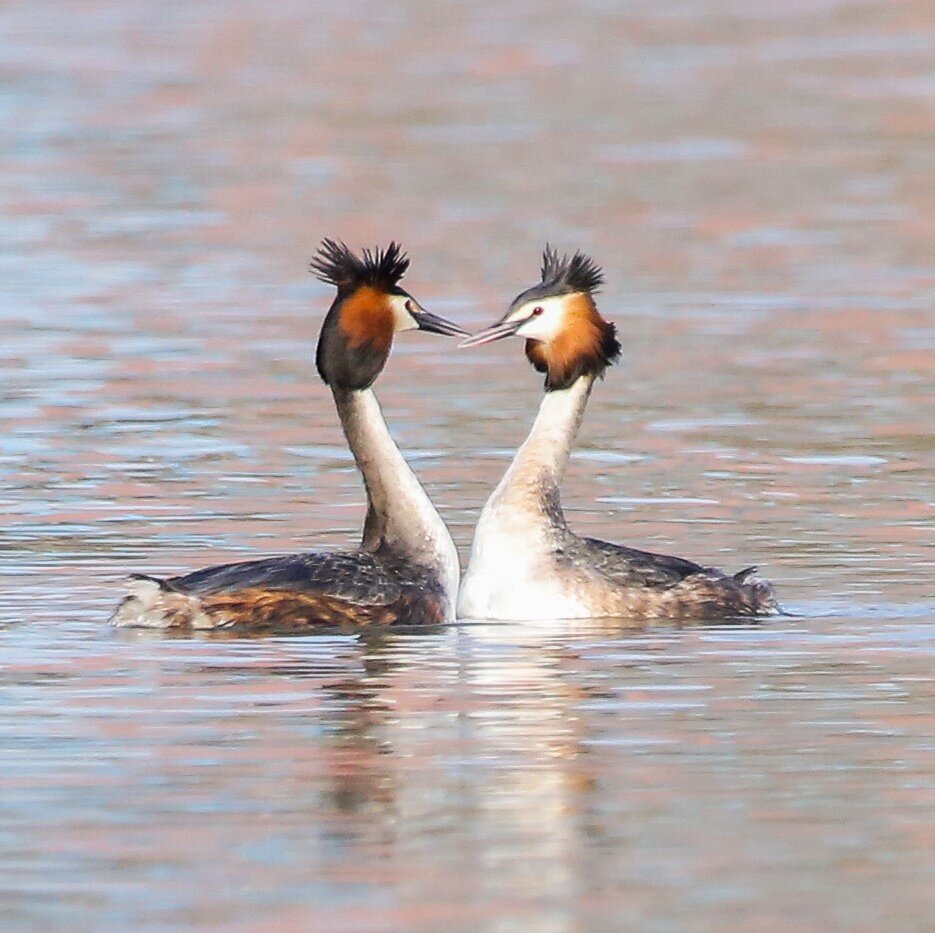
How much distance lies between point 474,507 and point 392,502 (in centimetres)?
235

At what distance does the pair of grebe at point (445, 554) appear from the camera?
523 inches

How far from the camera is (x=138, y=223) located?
30.2m

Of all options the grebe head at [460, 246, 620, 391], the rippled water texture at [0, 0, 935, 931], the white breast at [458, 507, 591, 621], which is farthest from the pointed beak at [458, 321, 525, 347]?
the rippled water texture at [0, 0, 935, 931]

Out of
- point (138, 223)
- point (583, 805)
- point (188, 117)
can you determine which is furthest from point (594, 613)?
point (188, 117)

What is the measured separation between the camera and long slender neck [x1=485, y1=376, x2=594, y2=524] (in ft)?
46.4

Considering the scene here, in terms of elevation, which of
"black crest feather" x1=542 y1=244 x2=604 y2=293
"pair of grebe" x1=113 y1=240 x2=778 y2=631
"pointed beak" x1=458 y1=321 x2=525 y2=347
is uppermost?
"black crest feather" x1=542 y1=244 x2=604 y2=293

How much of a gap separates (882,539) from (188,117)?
89.3 ft

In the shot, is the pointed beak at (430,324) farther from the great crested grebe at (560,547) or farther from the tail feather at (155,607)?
the tail feather at (155,607)

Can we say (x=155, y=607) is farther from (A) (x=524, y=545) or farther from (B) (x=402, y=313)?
(B) (x=402, y=313)

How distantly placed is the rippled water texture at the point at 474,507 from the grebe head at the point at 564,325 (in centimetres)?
125

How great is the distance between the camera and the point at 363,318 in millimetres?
14359

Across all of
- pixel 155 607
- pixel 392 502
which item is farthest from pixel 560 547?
pixel 155 607

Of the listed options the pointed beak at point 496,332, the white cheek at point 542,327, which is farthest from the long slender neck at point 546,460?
the pointed beak at point 496,332

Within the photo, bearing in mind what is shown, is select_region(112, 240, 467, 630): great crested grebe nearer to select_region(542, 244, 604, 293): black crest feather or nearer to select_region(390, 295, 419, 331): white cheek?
select_region(390, 295, 419, 331): white cheek
